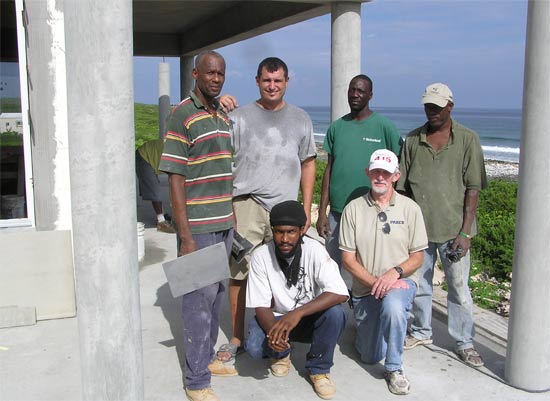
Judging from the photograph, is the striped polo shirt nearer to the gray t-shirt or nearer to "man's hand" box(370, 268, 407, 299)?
the gray t-shirt

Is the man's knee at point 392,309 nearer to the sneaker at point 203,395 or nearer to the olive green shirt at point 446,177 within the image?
the olive green shirt at point 446,177

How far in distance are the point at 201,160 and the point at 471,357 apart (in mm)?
2199

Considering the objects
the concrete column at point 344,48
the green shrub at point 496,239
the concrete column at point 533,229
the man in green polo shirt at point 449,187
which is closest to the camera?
the concrete column at point 533,229

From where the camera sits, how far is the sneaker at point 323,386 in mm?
3451

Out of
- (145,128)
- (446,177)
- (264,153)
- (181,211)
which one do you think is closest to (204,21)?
(264,153)

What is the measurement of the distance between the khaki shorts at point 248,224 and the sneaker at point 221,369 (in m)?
0.57

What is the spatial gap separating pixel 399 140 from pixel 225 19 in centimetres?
713

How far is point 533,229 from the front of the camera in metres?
3.37

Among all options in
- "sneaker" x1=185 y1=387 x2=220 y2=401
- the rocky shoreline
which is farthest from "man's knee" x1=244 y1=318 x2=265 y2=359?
the rocky shoreline

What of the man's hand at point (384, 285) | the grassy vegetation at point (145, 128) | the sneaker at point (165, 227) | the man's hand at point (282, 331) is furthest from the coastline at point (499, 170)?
the man's hand at point (282, 331)

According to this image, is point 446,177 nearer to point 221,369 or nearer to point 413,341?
point 413,341

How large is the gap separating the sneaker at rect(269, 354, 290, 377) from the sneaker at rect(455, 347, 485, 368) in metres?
1.19

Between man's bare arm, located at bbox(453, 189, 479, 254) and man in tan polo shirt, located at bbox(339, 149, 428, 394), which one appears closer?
man in tan polo shirt, located at bbox(339, 149, 428, 394)

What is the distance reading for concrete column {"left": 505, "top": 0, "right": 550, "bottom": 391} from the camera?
10.7ft
